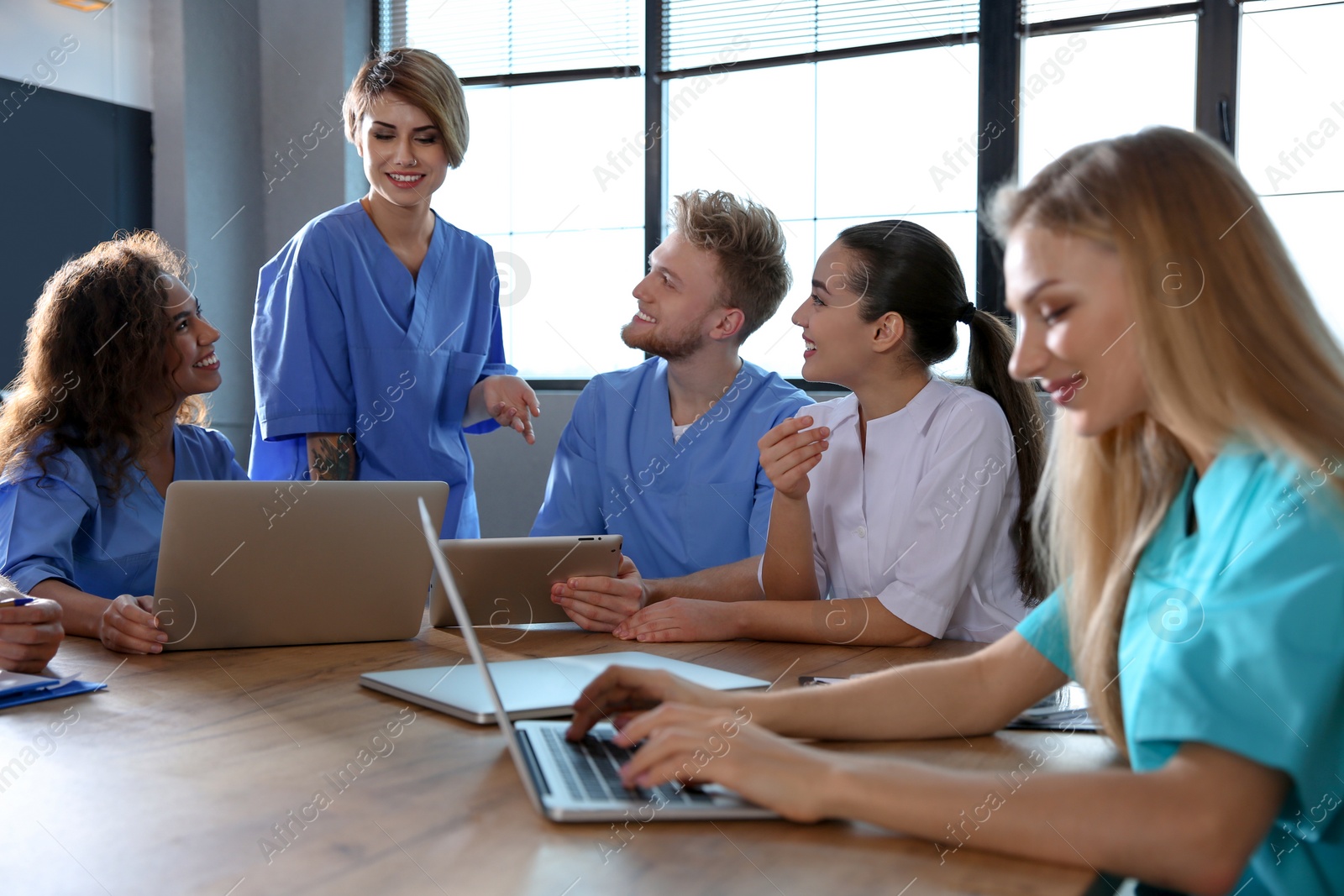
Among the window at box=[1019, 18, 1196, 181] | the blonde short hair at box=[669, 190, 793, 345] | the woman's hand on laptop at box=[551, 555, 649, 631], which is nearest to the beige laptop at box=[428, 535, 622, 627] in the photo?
the woman's hand on laptop at box=[551, 555, 649, 631]

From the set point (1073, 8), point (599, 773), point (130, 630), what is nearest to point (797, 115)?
point (1073, 8)

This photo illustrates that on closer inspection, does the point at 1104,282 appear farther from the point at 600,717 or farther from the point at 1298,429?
the point at 600,717

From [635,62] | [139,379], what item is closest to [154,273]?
[139,379]

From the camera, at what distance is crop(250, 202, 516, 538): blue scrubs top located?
7.23ft

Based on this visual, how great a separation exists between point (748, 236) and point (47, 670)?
4.99 ft

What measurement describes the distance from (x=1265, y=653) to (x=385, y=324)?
1944 millimetres

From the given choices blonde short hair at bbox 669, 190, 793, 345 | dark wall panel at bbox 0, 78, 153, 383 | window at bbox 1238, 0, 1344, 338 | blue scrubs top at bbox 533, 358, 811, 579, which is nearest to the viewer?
blue scrubs top at bbox 533, 358, 811, 579

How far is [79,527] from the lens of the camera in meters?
1.64

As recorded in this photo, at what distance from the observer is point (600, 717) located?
92 centimetres

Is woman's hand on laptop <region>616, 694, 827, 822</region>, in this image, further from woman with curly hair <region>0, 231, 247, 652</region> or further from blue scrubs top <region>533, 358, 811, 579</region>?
blue scrubs top <region>533, 358, 811, 579</region>

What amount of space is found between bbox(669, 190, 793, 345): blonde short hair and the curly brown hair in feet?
3.32

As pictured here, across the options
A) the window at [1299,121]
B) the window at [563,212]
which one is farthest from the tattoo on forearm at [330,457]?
the window at [1299,121]

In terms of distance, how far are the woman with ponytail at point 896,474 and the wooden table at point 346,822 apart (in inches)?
19.8

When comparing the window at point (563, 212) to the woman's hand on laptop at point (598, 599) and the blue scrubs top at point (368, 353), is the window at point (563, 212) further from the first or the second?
the woman's hand on laptop at point (598, 599)
